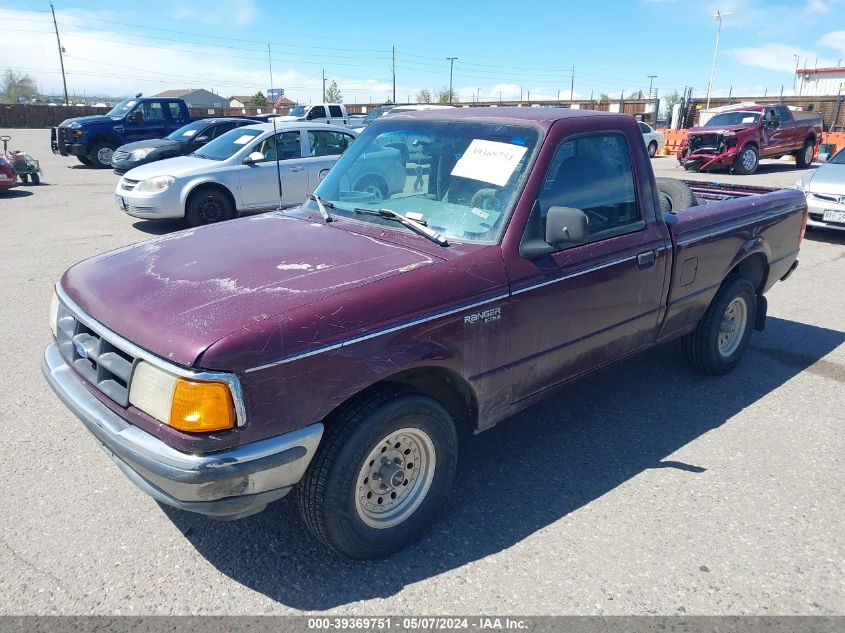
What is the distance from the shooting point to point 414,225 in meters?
3.12

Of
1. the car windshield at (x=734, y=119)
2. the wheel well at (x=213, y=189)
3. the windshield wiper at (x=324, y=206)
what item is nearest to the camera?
the windshield wiper at (x=324, y=206)

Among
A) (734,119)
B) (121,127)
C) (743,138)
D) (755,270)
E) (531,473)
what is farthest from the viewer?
(121,127)

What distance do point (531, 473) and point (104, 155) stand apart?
19.8 metres

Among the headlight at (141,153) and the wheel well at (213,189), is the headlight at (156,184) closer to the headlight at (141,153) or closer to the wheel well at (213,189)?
the wheel well at (213,189)

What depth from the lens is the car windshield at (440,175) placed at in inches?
123

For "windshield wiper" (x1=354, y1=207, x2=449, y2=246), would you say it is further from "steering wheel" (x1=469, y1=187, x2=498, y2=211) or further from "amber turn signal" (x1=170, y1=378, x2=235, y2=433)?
"amber turn signal" (x1=170, y1=378, x2=235, y2=433)

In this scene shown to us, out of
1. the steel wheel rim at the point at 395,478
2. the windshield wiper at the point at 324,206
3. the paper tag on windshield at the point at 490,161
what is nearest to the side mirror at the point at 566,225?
the paper tag on windshield at the point at 490,161

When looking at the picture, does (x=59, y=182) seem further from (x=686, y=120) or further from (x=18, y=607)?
(x=686, y=120)

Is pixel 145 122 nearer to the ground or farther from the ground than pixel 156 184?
farther from the ground

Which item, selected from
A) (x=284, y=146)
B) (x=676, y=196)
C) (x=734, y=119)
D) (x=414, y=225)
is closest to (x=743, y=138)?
(x=734, y=119)

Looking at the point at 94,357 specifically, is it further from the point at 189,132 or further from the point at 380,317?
the point at 189,132

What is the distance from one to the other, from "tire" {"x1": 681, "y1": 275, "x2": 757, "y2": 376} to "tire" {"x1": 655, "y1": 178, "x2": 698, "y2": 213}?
647mm

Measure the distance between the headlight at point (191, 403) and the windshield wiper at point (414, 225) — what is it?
4.19ft


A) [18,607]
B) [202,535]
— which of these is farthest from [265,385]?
[18,607]
